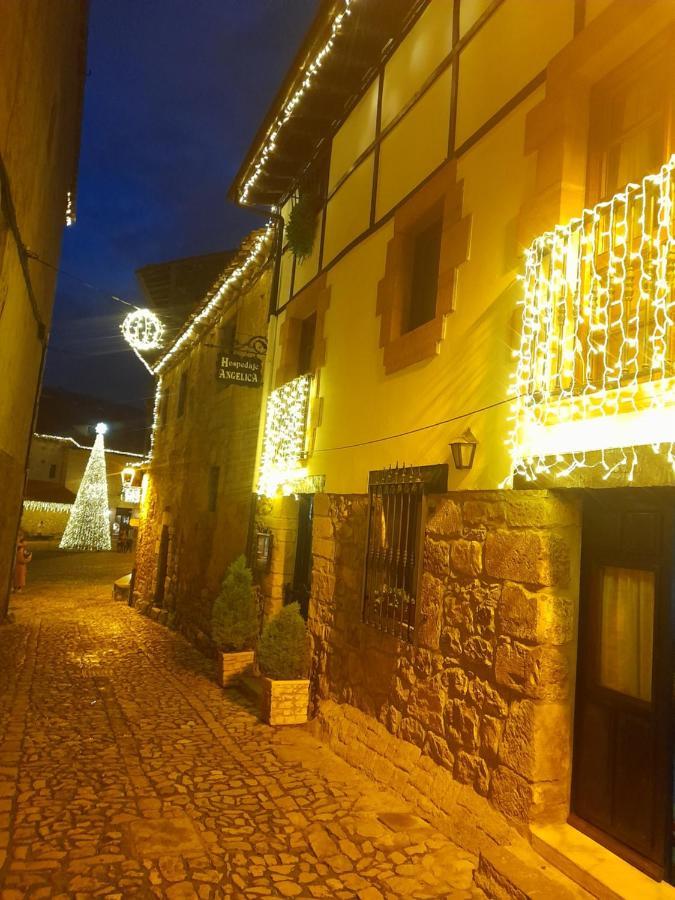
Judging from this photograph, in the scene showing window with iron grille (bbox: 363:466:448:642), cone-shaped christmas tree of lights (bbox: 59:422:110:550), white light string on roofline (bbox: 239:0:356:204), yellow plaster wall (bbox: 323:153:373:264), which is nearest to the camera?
window with iron grille (bbox: 363:466:448:642)

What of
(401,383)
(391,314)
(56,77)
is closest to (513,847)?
(401,383)

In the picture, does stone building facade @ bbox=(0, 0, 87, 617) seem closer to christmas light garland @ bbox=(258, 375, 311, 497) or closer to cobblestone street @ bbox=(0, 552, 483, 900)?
christmas light garland @ bbox=(258, 375, 311, 497)

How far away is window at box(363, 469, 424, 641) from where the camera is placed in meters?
5.02

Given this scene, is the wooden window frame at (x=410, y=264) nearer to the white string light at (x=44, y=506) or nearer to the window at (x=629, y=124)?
the window at (x=629, y=124)

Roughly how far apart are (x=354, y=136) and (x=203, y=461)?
685cm

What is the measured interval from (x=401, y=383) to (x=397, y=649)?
7.56 feet

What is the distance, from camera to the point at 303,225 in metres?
8.38

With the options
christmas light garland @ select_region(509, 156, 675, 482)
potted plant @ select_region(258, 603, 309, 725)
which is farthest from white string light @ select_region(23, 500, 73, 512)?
christmas light garland @ select_region(509, 156, 675, 482)

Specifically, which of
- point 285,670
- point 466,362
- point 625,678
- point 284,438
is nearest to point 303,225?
point 284,438

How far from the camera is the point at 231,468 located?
10484 mm

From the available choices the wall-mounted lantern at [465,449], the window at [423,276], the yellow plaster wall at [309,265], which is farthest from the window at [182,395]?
the wall-mounted lantern at [465,449]

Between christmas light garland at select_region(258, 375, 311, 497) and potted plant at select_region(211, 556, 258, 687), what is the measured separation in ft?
4.27

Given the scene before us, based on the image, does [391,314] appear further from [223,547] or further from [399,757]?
[223,547]

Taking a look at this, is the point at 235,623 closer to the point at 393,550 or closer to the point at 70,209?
the point at 393,550
